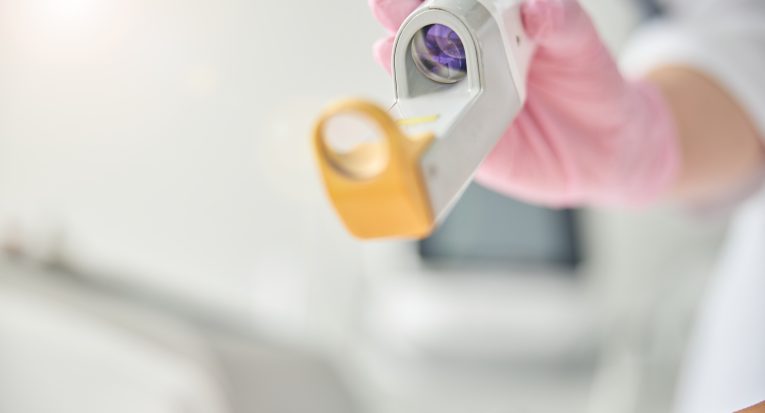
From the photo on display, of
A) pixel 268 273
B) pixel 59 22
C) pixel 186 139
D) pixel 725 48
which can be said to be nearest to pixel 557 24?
pixel 725 48

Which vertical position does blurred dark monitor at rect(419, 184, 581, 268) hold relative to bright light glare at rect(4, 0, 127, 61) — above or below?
below

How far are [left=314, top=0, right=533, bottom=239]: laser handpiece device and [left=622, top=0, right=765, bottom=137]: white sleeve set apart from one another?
13.1 inches

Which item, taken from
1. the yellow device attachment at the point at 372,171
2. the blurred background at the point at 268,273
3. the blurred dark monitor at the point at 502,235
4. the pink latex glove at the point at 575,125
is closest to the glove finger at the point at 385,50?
the pink latex glove at the point at 575,125

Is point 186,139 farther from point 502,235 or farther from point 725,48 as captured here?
point 725,48

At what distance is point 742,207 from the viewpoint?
2.06 ft

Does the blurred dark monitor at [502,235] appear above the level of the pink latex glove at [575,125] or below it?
below

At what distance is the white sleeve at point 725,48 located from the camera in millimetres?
566

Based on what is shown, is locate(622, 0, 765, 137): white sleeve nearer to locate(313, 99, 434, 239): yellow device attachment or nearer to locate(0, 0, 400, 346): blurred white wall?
locate(0, 0, 400, 346): blurred white wall

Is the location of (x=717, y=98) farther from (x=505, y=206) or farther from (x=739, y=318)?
(x=505, y=206)

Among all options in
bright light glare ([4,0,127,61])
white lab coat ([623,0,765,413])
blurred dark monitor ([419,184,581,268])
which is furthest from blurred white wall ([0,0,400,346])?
white lab coat ([623,0,765,413])

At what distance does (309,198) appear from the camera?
1121mm

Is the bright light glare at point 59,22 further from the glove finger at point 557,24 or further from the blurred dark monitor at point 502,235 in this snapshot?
the blurred dark monitor at point 502,235

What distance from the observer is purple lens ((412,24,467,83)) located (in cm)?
26

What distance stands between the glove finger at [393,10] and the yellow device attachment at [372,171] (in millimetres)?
98
